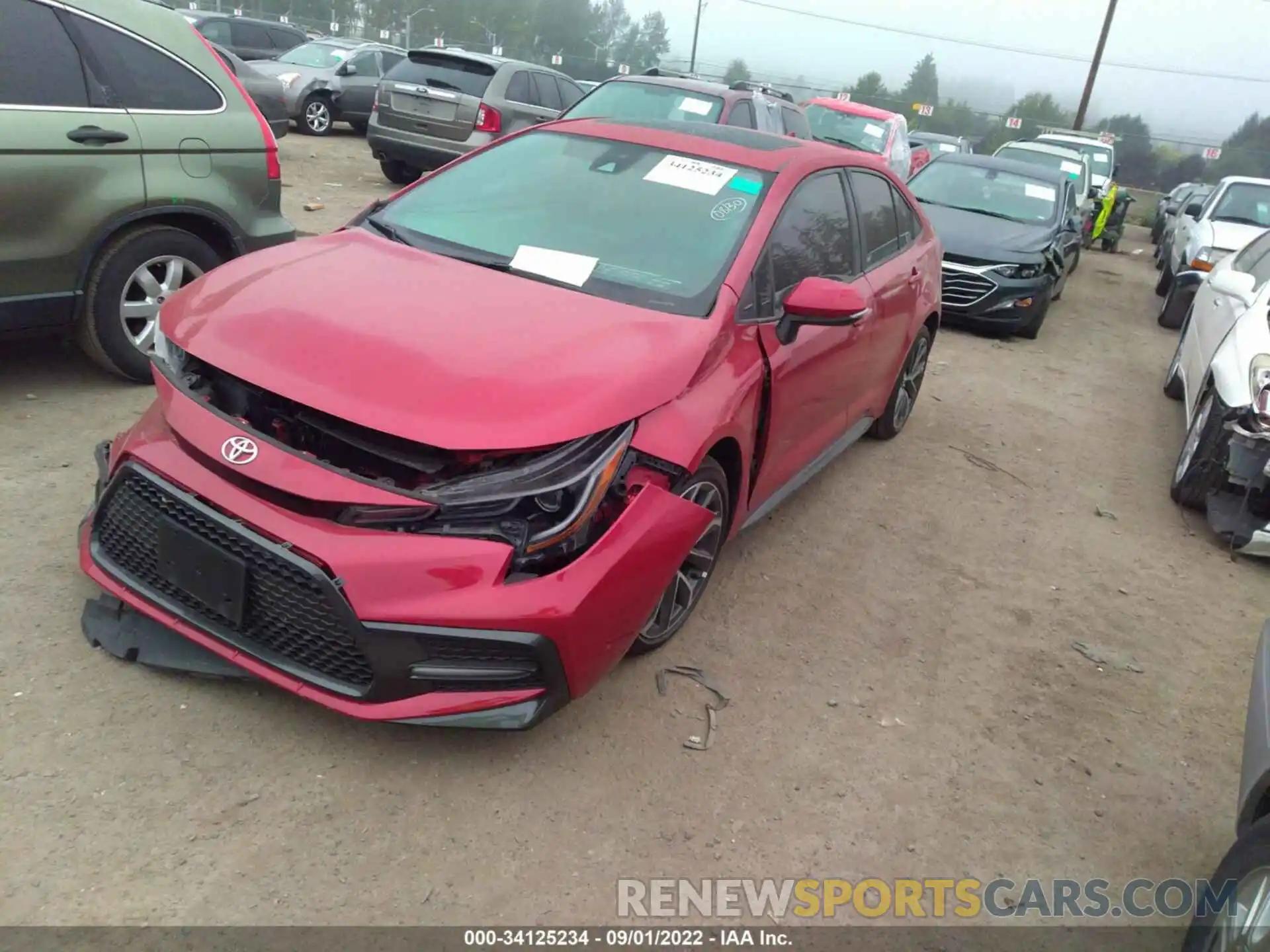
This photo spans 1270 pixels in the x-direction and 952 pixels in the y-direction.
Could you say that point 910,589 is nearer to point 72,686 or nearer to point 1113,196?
point 72,686

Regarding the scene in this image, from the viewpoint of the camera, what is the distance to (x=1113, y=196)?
654 inches

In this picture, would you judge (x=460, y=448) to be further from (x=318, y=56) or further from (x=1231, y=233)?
(x=318, y=56)

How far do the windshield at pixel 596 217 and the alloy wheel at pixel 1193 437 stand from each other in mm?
3224

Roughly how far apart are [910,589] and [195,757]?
2.97 meters

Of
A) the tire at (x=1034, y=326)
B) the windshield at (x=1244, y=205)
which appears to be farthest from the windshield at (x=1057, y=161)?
the tire at (x=1034, y=326)

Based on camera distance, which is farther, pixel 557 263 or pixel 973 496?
pixel 973 496

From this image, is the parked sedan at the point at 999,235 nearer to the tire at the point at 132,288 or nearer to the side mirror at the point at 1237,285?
the side mirror at the point at 1237,285

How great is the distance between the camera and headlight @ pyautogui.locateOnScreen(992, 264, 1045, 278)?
8.85 metres

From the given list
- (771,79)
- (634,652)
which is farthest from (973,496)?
(771,79)

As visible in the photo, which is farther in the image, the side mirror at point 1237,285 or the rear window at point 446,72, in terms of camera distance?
the rear window at point 446,72

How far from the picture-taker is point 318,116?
51.0ft

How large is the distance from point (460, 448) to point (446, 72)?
33.3ft

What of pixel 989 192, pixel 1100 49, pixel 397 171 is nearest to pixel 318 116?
pixel 397 171

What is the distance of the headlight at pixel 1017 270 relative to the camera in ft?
29.0
